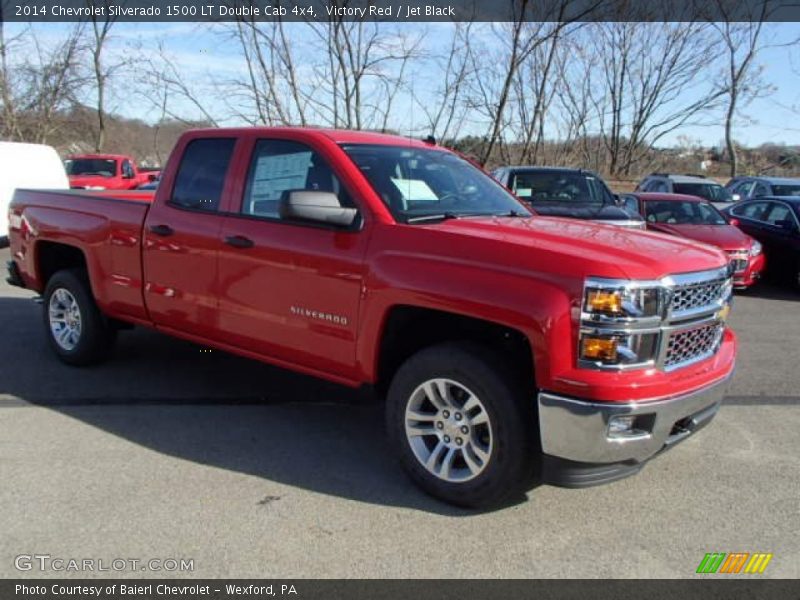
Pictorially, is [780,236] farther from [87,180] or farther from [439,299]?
[87,180]

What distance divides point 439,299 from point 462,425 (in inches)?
25.8

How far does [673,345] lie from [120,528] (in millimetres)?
2764

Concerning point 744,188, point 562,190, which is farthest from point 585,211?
point 744,188

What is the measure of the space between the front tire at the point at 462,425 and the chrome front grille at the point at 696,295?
2.73 feet

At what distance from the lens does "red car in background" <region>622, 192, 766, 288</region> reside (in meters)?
10.0

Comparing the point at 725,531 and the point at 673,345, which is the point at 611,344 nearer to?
the point at 673,345

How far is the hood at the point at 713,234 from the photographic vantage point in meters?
10.1

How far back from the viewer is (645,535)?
3281 millimetres

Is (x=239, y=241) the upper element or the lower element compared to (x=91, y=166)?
upper

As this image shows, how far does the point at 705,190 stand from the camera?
55.3 ft

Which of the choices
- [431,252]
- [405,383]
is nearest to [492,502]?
[405,383]

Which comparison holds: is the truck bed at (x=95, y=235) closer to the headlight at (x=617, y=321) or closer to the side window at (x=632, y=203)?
the headlight at (x=617, y=321)

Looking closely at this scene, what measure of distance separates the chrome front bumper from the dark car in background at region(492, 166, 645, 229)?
23.4 feet

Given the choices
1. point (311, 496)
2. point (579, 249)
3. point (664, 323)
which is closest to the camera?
point (664, 323)
